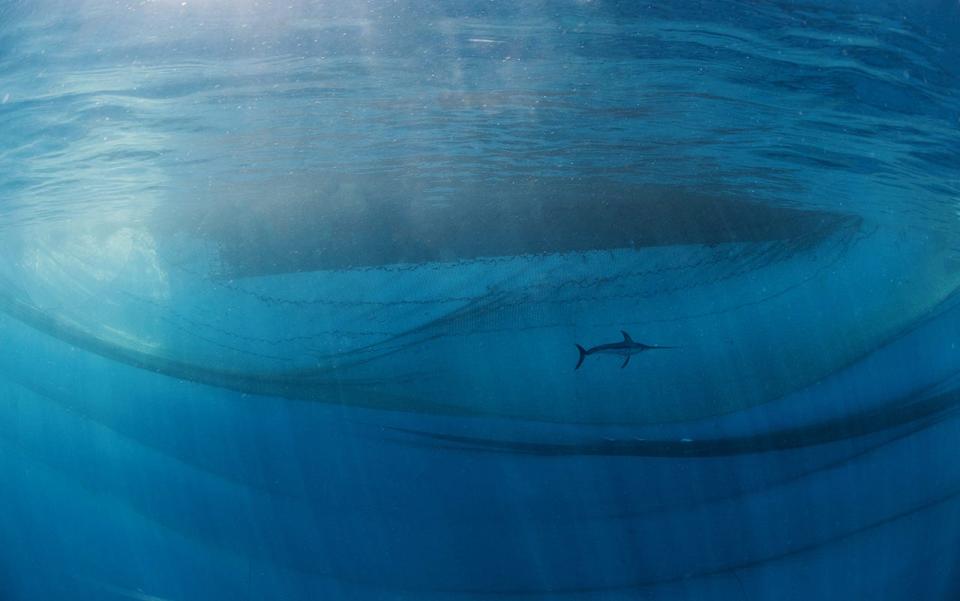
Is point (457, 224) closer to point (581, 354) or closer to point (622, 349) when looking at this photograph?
point (581, 354)

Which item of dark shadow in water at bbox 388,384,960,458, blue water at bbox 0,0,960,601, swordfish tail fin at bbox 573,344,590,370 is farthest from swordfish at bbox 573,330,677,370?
dark shadow in water at bbox 388,384,960,458

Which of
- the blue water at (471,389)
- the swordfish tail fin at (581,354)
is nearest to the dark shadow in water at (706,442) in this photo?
the blue water at (471,389)

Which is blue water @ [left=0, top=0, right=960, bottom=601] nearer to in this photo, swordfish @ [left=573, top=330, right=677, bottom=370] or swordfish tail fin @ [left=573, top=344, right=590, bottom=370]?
swordfish @ [left=573, top=330, right=677, bottom=370]

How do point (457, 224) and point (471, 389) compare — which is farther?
point (457, 224)

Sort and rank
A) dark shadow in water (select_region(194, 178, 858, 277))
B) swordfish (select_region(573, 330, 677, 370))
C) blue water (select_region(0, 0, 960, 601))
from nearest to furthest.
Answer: swordfish (select_region(573, 330, 677, 370)) → blue water (select_region(0, 0, 960, 601)) → dark shadow in water (select_region(194, 178, 858, 277))

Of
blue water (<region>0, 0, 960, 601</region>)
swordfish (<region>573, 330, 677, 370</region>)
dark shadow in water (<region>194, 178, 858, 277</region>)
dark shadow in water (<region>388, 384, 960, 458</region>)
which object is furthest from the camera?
dark shadow in water (<region>194, 178, 858, 277</region>)

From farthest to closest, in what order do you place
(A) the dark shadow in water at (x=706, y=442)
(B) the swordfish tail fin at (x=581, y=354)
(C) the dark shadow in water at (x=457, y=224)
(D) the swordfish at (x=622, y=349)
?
(C) the dark shadow in water at (x=457, y=224) < (A) the dark shadow in water at (x=706, y=442) < (D) the swordfish at (x=622, y=349) < (B) the swordfish tail fin at (x=581, y=354)

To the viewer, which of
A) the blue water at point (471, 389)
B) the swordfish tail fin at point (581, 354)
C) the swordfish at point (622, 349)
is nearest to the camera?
the swordfish tail fin at point (581, 354)

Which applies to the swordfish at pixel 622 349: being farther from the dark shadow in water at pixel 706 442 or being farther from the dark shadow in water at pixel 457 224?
the dark shadow in water at pixel 457 224

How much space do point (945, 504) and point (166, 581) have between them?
12921 millimetres

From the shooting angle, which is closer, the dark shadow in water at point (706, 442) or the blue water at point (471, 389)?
the blue water at point (471, 389)

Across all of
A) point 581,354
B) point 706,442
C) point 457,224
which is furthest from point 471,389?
point 706,442

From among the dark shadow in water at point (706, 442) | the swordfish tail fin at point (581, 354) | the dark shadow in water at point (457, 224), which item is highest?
the dark shadow in water at point (457, 224)

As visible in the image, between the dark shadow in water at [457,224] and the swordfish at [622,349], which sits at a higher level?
the dark shadow in water at [457,224]
